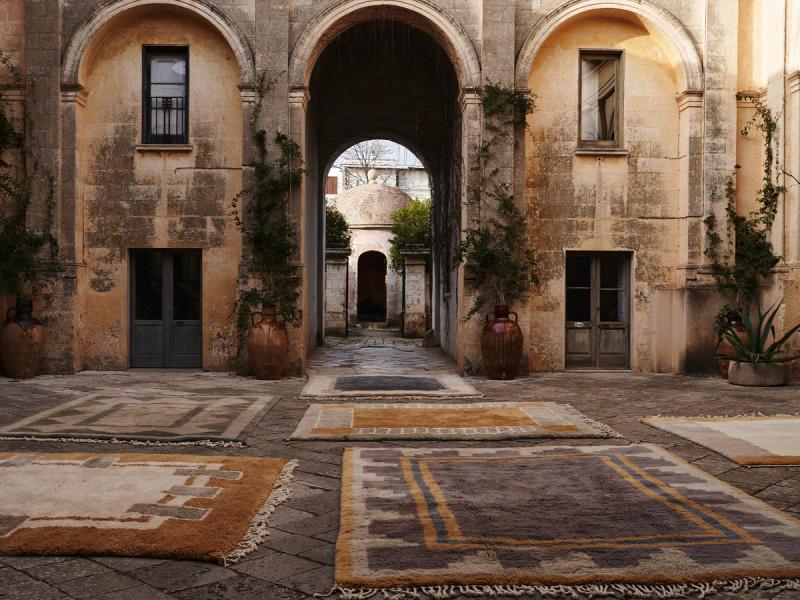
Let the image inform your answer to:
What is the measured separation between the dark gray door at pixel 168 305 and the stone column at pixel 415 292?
9.80 m

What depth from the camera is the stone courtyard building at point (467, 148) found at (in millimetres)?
11016

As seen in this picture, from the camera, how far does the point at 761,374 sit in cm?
1014

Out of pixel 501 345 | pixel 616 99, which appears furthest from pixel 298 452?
pixel 616 99

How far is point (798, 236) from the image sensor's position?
10852 millimetres

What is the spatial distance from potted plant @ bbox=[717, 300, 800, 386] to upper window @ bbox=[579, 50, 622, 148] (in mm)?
3455

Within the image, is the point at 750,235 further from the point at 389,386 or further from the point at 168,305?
the point at 168,305

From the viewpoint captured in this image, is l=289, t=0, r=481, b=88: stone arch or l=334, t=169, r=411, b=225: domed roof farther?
l=334, t=169, r=411, b=225: domed roof

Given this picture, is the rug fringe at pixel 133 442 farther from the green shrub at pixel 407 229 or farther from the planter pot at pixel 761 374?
the green shrub at pixel 407 229

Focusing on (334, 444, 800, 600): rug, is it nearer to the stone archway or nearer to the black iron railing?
the stone archway

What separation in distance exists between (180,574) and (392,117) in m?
14.6

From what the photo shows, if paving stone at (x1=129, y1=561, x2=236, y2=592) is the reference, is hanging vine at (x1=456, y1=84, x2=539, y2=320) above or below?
above

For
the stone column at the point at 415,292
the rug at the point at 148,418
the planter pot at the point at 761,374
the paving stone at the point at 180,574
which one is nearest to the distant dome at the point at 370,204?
the stone column at the point at 415,292

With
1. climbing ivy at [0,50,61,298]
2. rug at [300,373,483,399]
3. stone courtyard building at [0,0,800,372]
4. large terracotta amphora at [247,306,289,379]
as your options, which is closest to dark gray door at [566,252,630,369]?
stone courtyard building at [0,0,800,372]

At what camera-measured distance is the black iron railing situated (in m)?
11.6
